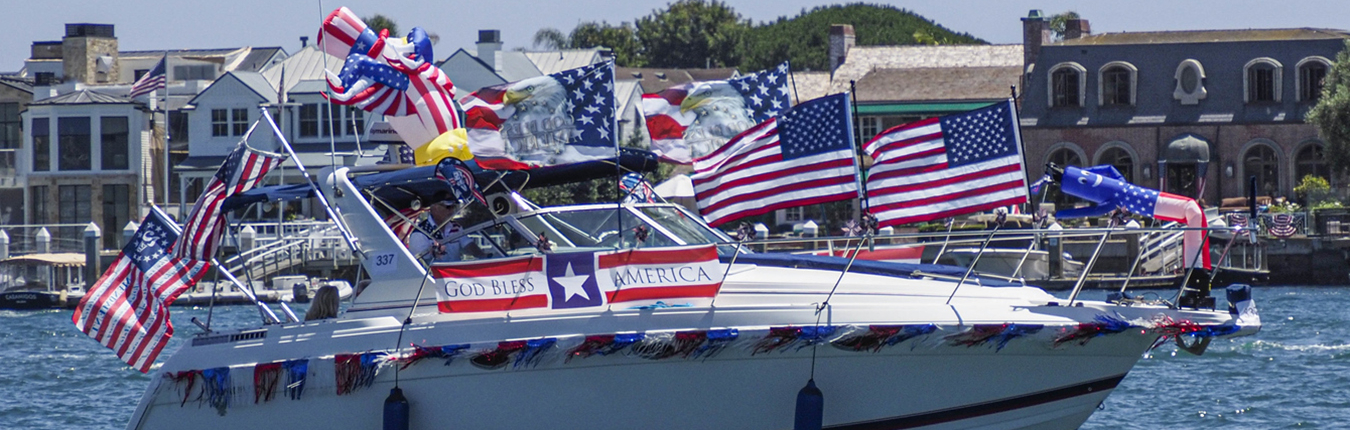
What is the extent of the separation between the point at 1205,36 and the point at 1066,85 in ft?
20.0

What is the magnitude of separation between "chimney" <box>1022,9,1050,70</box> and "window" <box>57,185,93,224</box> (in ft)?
106

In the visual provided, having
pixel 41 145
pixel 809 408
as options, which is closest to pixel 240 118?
pixel 41 145

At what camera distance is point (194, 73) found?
59.2 metres

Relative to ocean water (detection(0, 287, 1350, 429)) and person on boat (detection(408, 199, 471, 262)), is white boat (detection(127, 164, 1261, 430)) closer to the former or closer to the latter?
person on boat (detection(408, 199, 471, 262))

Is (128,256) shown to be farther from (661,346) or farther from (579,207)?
(661,346)

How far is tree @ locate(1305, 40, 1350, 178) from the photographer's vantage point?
153ft

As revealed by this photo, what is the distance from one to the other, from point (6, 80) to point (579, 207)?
52.7m

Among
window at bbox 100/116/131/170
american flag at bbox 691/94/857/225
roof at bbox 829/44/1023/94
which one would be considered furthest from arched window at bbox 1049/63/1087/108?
american flag at bbox 691/94/857/225

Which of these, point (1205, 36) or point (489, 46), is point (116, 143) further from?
point (1205, 36)

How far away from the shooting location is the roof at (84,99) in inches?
2112

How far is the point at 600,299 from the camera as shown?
37.0ft

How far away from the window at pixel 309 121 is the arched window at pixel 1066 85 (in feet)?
77.6

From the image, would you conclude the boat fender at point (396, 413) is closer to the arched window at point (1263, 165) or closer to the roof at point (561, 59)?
the arched window at point (1263, 165)

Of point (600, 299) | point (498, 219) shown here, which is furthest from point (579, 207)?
point (600, 299)
